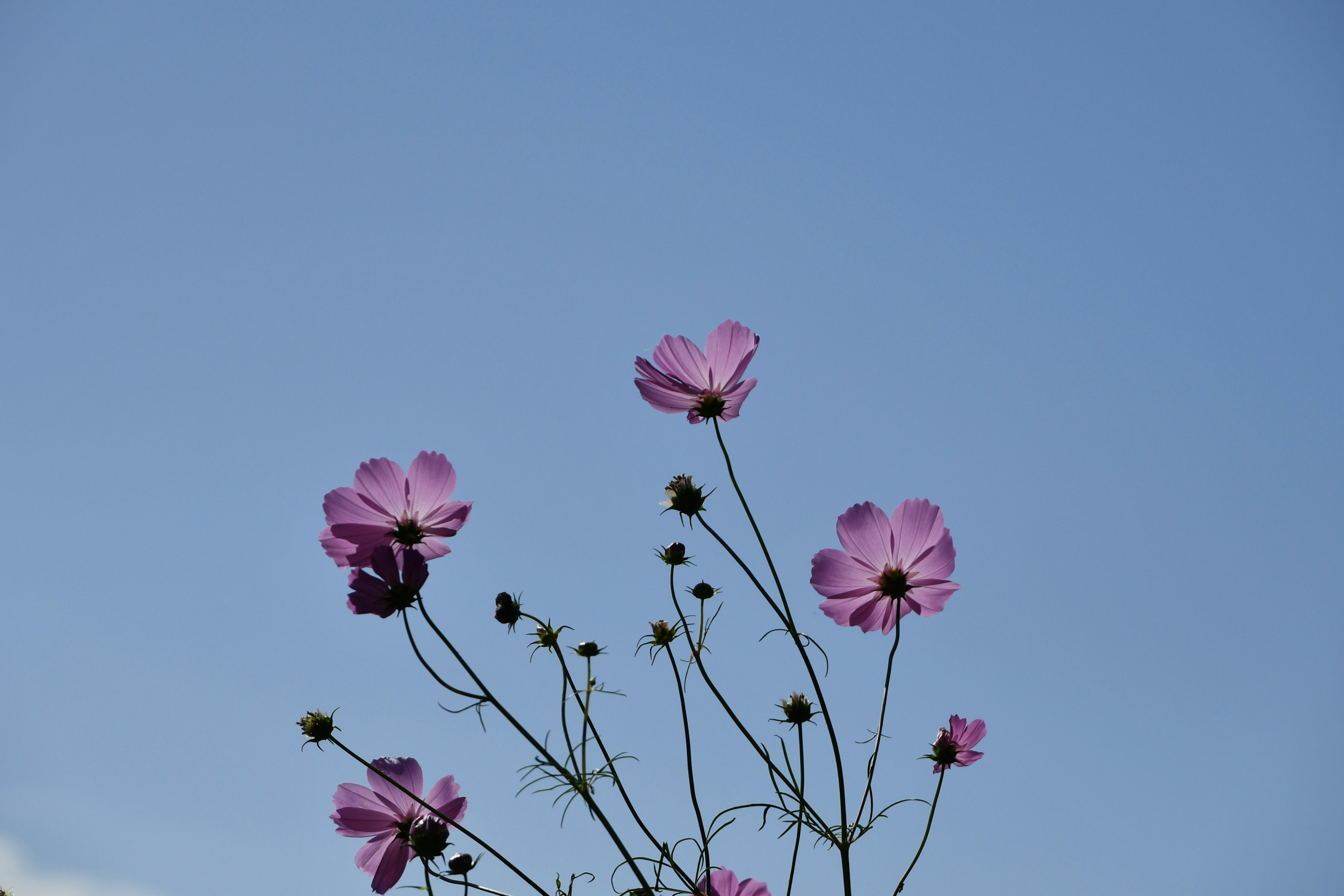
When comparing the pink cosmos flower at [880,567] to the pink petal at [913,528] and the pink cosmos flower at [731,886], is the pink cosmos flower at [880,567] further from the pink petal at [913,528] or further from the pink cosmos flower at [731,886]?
the pink cosmos flower at [731,886]

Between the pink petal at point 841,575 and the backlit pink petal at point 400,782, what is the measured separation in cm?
41

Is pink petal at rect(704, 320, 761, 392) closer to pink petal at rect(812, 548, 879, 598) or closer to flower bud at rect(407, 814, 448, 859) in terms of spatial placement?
pink petal at rect(812, 548, 879, 598)

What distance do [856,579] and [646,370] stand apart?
1.00ft

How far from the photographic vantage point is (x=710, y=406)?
0.86 meters

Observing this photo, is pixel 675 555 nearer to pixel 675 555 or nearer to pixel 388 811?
pixel 675 555

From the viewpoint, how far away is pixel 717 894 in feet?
2.48

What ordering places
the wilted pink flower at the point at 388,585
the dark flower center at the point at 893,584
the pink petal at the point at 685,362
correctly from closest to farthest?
1. the wilted pink flower at the point at 388,585
2. the dark flower center at the point at 893,584
3. the pink petal at the point at 685,362

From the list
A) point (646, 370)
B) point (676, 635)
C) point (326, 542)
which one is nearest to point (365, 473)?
point (326, 542)

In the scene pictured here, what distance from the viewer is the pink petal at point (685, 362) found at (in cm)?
87

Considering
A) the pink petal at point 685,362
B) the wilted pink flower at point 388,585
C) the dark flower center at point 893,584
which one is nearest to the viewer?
the wilted pink flower at point 388,585

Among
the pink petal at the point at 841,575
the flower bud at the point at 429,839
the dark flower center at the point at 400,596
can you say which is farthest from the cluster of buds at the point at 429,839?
the pink petal at the point at 841,575

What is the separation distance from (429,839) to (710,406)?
0.48 meters

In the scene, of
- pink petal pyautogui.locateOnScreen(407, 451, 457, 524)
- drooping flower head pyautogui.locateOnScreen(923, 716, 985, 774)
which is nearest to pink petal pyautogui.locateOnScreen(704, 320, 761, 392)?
pink petal pyautogui.locateOnScreen(407, 451, 457, 524)

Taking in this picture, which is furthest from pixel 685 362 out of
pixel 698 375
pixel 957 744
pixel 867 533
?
pixel 957 744
